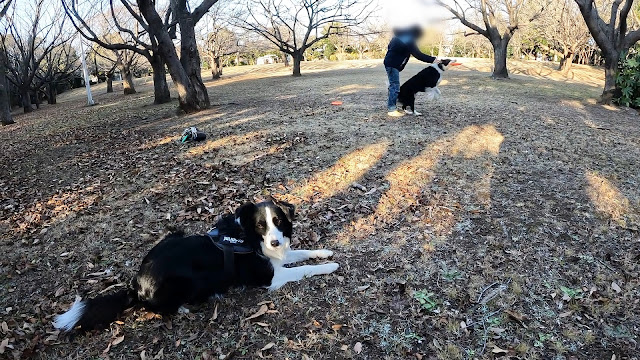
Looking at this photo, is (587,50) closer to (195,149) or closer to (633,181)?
(633,181)

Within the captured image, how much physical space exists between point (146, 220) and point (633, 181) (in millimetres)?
6086

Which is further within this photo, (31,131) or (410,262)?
(31,131)

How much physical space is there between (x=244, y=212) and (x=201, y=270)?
0.55 metres

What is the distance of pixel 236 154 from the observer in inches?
253

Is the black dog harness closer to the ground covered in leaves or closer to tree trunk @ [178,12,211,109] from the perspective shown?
the ground covered in leaves

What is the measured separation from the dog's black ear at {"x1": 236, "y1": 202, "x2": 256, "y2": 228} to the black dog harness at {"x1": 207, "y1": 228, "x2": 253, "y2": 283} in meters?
0.15

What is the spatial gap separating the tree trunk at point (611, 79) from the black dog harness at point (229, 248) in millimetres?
11739

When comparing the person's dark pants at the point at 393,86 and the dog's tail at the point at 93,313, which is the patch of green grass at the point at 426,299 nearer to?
the dog's tail at the point at 93,313

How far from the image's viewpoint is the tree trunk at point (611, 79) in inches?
406

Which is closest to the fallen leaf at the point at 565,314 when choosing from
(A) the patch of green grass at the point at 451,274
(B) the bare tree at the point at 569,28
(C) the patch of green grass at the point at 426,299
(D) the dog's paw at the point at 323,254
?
(A) the patch of green grass at the point at 451,274

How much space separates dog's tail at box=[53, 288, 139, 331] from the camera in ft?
9.11

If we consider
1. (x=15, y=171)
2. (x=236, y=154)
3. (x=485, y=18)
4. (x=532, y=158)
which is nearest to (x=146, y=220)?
(x=236, y=154)

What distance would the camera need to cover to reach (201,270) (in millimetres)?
2910

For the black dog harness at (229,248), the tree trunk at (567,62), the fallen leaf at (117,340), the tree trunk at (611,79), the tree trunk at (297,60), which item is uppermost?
the tree trunk at (297,60)
